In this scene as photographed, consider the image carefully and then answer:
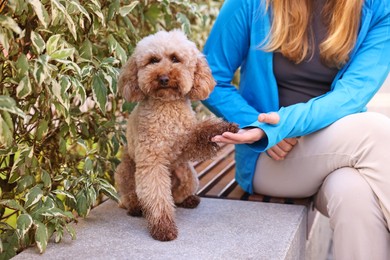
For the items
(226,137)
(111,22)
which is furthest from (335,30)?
(111,22)

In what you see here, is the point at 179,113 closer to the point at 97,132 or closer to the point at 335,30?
the point at 97,132

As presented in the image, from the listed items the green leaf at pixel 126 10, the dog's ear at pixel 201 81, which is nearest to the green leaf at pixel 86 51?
the green leaf at pixel 126 10

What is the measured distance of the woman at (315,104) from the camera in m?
2.12

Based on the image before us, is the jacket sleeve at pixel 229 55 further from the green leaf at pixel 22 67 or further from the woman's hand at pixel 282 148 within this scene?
the green leaf at pixel 22 67

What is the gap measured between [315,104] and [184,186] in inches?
25.2

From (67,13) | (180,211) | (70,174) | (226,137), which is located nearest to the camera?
(67,13)

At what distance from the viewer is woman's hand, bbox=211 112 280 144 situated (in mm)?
2102

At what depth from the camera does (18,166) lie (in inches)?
80.2

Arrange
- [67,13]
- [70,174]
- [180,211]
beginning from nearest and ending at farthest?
[67,13] < [70,174] < [180,211]

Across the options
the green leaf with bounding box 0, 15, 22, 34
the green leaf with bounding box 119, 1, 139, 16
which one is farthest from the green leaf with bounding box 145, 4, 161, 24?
the green leaf with bounding box 0, 15, 22, 34

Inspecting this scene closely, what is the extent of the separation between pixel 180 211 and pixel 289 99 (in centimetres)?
70

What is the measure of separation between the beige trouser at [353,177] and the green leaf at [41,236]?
1.05 m

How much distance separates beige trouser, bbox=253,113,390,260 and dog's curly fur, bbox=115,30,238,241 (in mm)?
444

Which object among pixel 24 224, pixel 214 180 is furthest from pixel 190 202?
pixel 24 224
